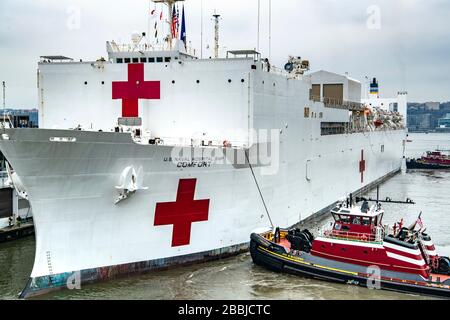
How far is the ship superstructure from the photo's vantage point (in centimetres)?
919

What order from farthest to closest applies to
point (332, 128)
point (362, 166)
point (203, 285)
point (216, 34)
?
point (362, 166) < point (332, 128) < point (216, 34) < point (203, 285)

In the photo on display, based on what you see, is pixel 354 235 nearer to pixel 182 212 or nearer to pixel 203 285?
pixel 203 285

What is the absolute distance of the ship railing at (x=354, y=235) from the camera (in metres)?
11.0

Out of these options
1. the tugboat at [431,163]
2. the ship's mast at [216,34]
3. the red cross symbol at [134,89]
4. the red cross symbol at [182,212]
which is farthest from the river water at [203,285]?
the tugboat at [431,163]

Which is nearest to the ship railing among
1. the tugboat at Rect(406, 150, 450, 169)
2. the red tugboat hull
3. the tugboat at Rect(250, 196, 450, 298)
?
the tugboat at Rect(250, 196, 450, 298)

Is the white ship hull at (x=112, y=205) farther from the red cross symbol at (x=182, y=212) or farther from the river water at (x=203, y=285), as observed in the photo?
the river water at (x=203, y=285)

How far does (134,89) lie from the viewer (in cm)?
1216

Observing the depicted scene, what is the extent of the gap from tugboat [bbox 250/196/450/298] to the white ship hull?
3.47 ft

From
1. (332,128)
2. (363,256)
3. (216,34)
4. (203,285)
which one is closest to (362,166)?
(332,128)

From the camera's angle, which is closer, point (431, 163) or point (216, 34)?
point (216, 34)

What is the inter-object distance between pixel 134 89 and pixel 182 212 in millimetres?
3282

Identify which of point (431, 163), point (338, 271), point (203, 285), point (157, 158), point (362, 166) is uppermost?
point (157, 158)

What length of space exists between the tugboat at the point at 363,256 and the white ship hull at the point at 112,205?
106 centimetres

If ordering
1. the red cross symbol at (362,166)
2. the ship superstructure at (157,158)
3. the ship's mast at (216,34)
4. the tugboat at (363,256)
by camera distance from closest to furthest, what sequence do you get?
the ship superstructure at (157,158) → the tugboat at (363,256) → the ship's mast at (216,34) → the red cross symbol at (362,166)
